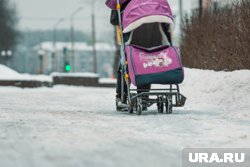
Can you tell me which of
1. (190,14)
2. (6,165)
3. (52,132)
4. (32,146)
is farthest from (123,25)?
(190,14)

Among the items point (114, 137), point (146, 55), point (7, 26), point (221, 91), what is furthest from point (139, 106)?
point (7, 26)

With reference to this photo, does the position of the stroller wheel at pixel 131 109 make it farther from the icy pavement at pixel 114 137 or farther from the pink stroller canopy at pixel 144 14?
the pink stroller canopy at pixel 144 14

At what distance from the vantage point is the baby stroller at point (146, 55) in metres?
11.0

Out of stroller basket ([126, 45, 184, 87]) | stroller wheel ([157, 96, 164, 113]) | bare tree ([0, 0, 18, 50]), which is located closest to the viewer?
stroller basket ([126, 45, 184, 87])

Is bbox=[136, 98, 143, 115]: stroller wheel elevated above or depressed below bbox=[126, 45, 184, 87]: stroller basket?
below

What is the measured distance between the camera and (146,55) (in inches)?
436

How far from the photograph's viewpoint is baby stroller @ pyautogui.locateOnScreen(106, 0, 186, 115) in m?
11.0

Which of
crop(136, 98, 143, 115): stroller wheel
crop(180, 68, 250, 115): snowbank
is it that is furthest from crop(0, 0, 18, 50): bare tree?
crop(136, 98, 143, 115): stroller wheel

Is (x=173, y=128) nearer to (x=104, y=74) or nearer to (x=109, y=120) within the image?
(x=109, y=120)

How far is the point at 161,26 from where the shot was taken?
38.6ft

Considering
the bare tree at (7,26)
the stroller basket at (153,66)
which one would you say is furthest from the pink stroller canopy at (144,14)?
the bare tree at (7,26)

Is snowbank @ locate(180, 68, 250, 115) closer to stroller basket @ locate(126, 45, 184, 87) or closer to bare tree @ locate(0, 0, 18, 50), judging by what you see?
stroller basket @ locate(126, 45, 184, 87)

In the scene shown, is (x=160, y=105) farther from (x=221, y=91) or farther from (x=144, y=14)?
(x=221, y=91)

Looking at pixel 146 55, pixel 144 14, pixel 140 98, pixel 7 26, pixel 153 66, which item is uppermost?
pixel 7 26
